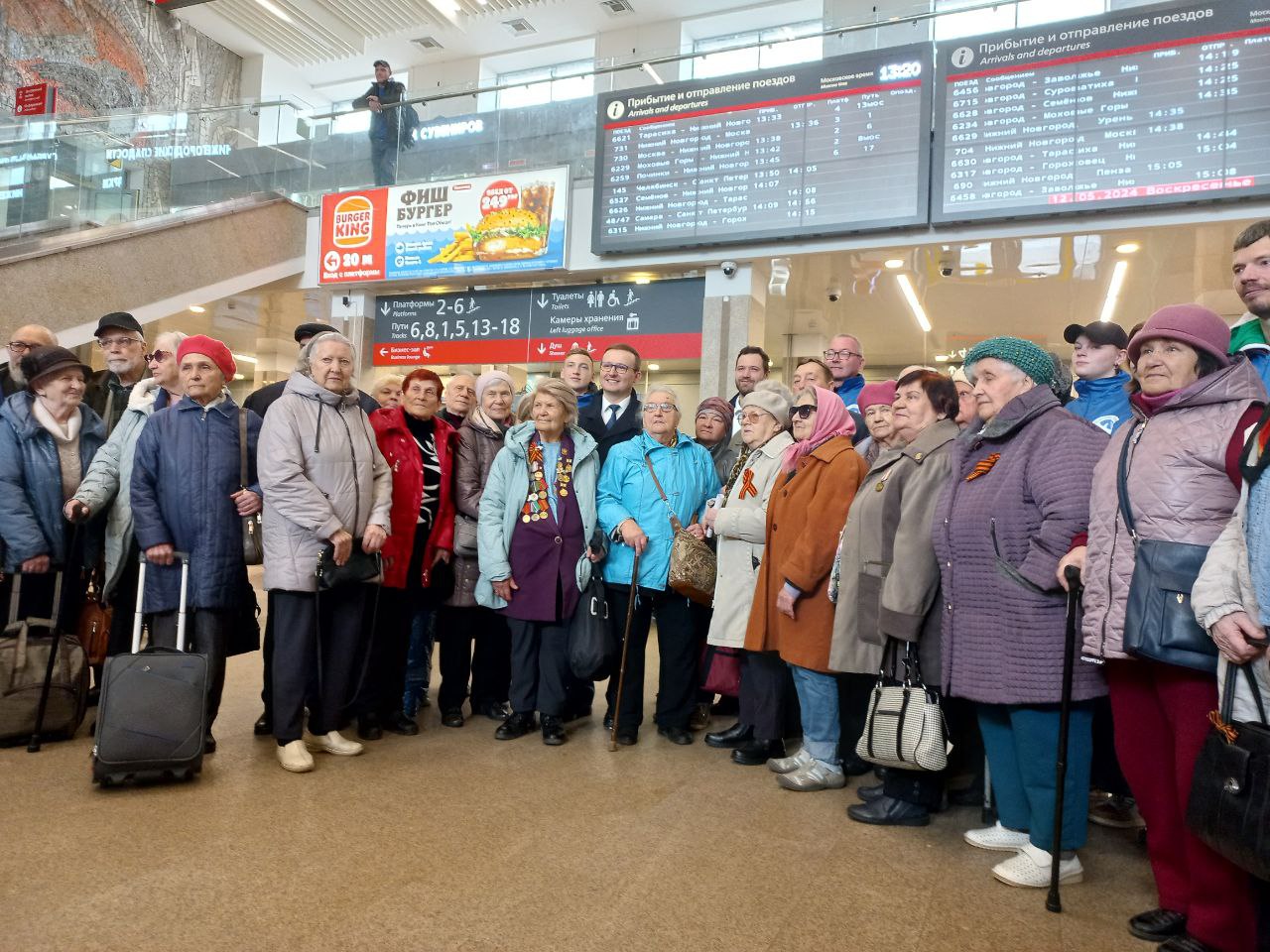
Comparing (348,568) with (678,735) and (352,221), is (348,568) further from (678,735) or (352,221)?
(352,221)

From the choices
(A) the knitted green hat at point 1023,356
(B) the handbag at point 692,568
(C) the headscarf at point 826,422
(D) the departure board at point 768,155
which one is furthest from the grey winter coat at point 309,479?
(D) the departure board at point 768,155

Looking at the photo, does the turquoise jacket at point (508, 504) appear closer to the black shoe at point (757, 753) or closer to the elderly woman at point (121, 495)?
the black shoe at point (757, 753)

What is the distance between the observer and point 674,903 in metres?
2.54

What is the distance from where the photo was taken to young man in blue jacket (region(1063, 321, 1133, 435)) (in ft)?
13.3

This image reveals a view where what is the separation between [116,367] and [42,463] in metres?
0.88

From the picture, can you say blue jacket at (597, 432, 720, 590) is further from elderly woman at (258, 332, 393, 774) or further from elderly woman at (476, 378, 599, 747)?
elderly woman at (258, 332, 393, 774)

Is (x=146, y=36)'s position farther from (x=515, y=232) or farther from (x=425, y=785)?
(x=425, y=785)

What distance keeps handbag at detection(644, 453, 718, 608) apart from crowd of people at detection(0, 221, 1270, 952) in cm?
8

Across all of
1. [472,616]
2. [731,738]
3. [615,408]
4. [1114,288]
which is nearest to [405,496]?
[472,616]

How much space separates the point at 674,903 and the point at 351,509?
215 cm

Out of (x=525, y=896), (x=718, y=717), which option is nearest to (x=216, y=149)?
(x=718, y=717)

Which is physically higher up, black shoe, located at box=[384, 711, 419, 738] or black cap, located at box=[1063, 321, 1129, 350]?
black cap, located at box=[1063, 321, 1129, 350]

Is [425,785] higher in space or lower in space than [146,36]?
lower

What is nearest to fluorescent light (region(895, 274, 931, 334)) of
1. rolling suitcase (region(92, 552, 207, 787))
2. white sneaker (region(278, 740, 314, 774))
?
white sneaker (region(278, 740, 314, 774))
